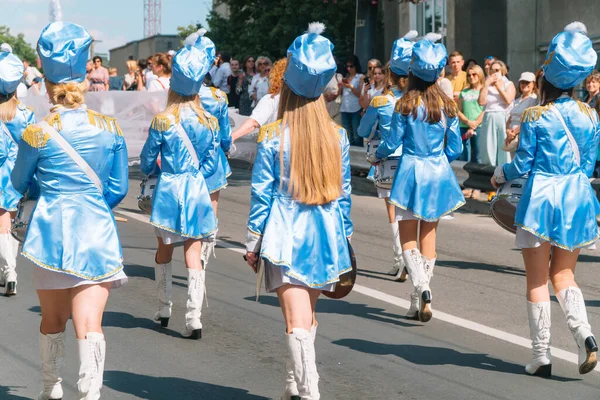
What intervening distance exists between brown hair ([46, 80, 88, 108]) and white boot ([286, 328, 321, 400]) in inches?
61.7

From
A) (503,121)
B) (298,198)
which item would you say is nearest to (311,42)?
(298,198)

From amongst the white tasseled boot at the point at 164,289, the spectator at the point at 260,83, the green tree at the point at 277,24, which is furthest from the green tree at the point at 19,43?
the white tasseled boot at the point at 164,289

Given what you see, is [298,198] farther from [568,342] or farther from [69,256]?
[568,342]

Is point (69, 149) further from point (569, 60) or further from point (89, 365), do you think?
point (569, 60)

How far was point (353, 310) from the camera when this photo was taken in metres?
8.52

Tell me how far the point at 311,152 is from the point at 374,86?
10607 millimetres

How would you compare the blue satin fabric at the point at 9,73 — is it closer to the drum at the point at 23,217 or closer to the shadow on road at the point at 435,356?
the drum at the point at 23,217

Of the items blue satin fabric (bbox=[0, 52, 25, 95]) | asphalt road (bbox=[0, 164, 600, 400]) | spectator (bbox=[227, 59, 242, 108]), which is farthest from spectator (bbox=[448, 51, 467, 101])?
blue satin fabric (bbox=[0, 52, 25, 95])

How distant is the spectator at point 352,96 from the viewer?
18.8 metres

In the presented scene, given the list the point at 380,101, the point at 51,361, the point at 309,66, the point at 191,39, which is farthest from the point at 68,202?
the point at 380,101

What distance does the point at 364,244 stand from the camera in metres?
11.9

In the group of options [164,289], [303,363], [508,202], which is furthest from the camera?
[164,289]

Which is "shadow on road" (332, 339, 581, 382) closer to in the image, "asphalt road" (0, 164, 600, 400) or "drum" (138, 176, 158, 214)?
"asphalt road" (0, 164, 600, 400)

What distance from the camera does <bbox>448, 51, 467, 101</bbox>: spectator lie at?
637 inches
